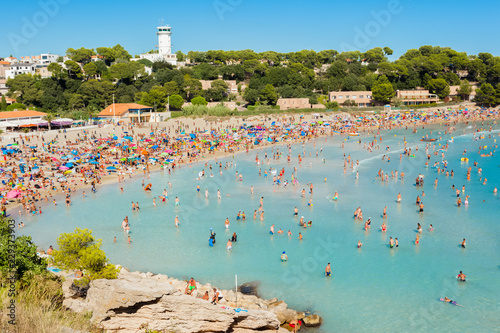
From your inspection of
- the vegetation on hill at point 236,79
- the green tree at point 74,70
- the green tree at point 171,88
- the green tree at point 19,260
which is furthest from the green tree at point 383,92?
Answer: the green tree at point 19,260

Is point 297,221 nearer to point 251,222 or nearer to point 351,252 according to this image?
point 251,222

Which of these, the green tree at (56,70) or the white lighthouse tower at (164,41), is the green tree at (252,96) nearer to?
the green tree at (56,70)

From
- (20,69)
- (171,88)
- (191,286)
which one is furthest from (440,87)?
(20,69)

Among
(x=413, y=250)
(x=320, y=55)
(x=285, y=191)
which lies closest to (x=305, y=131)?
(x=285, y=191)

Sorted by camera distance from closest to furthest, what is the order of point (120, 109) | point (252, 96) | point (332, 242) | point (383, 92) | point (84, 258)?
point (84, 258) → point (332, 242) → point (120, 109) → point (252, 96) → point (383, 92)

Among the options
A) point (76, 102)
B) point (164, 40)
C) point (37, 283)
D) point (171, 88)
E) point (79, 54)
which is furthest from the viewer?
point (164, 40)

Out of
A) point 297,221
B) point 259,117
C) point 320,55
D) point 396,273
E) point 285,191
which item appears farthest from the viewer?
point 320,55

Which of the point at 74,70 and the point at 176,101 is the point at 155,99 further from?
the point at 74,70
